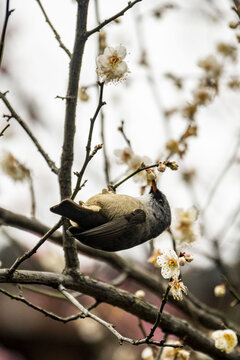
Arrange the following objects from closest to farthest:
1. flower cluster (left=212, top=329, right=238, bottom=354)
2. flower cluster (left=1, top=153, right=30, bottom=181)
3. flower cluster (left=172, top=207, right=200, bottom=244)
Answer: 1. flower cluster (left=212, top=329, right=238, bottom=354)
2. flower cluster (left=172, top=207, right=200, bottom=244)
3. flower cluster (left=1, top=153, right=30, bottom=181)

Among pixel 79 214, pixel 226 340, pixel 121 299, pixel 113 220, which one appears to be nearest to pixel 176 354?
pixel 226 340

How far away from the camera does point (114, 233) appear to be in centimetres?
251

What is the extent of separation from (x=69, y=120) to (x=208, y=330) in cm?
210

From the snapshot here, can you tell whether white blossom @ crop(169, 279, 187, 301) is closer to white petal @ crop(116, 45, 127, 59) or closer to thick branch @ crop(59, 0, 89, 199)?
thick branch @ crop(59, 0, 89, 199)

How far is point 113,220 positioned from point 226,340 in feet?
3.03

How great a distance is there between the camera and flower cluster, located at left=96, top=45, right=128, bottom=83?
222cm

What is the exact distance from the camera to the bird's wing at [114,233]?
2386 mm

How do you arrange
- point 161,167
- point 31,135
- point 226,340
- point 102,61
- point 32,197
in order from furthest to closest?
point 32,197, point 226,340, point 31,135, point 102,61, point 161,167

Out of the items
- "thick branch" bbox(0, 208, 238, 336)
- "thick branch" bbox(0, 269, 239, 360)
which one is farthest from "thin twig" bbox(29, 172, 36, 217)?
"thick branch" bbox(0, 269, 239, 360)

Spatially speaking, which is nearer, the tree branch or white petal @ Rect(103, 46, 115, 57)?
the tree branch

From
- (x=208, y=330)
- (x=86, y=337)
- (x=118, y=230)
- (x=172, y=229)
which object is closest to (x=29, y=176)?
(x=118, y=230)

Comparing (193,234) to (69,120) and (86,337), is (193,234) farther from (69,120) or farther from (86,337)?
(86,337)

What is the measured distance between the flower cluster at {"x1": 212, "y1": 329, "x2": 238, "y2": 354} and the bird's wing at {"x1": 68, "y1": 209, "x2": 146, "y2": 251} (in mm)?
716

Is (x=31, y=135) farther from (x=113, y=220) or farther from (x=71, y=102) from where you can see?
(x=113, y=220)
